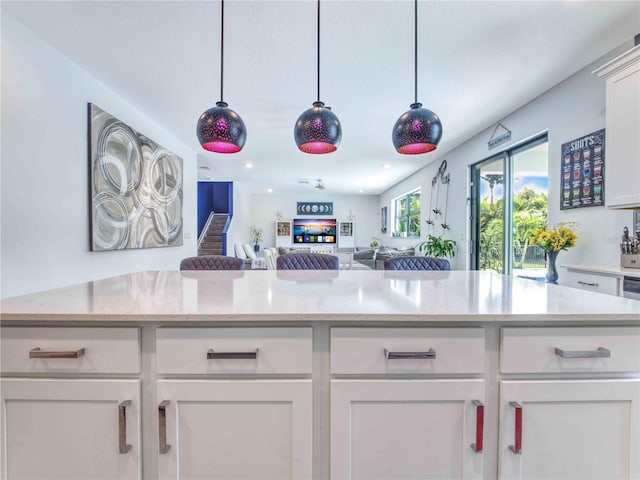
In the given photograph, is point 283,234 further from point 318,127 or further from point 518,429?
point 518,429

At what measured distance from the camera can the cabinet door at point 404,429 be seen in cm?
90

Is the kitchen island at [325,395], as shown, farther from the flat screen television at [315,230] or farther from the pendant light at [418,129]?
the flat screen television at [315,230]

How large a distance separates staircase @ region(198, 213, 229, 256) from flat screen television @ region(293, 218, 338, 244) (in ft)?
9.64

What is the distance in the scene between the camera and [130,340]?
89 cm

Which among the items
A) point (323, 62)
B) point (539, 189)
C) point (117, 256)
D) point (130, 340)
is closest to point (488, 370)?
point (130, 340)

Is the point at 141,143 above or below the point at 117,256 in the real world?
above

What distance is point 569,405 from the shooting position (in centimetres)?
91

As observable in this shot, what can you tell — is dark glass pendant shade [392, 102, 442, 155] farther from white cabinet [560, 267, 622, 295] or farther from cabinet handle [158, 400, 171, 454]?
cabinet handle [158, 400, 171, 454]

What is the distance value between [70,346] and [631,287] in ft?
8.61

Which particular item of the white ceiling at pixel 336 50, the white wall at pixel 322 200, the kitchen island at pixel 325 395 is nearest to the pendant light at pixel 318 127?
the white ceiling at pixel 336 50

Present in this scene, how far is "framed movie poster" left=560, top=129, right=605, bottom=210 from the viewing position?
232cm

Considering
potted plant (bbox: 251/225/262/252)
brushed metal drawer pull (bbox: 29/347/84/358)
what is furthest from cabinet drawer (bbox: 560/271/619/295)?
potted plant (bbox: 251/225/262/252)

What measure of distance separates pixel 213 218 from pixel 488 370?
27.4 feet

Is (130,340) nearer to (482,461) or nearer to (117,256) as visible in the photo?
(482,461)
